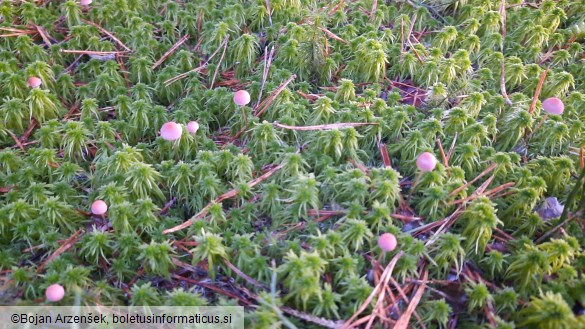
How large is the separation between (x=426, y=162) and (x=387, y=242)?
45 centimetres

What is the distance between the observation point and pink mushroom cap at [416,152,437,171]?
219cm

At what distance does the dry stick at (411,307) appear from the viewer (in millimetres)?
1916

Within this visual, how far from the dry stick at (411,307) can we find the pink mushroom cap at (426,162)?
1.49 ft

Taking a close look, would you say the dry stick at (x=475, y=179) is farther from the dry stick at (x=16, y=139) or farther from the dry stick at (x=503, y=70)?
the dry stick at (x=16, y=139)

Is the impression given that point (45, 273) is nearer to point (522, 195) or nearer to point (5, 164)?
point (5, 164)

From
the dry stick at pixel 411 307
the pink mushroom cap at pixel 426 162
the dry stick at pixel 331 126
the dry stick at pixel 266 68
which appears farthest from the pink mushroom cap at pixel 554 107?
the dry stick at pixel 266 68

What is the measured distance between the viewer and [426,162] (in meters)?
2.19

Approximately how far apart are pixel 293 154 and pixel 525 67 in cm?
155

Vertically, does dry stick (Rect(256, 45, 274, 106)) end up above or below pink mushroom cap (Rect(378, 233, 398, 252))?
above

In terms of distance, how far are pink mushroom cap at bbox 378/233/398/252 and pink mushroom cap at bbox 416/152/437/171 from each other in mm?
397


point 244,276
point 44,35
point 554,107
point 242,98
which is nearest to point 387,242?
point 244,276

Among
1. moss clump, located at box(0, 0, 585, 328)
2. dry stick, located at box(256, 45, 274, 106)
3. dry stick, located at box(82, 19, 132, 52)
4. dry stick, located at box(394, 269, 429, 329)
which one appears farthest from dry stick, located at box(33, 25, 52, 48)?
dry stick, located at box(394, 269, 429, 329)

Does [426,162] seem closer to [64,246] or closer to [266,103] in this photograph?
[266,103]

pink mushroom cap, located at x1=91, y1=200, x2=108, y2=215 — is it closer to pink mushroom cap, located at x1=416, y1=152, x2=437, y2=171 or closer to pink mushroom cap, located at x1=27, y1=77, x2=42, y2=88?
pink mushroom cap, located at x1=27, y1=77, x2=42, y2=88
